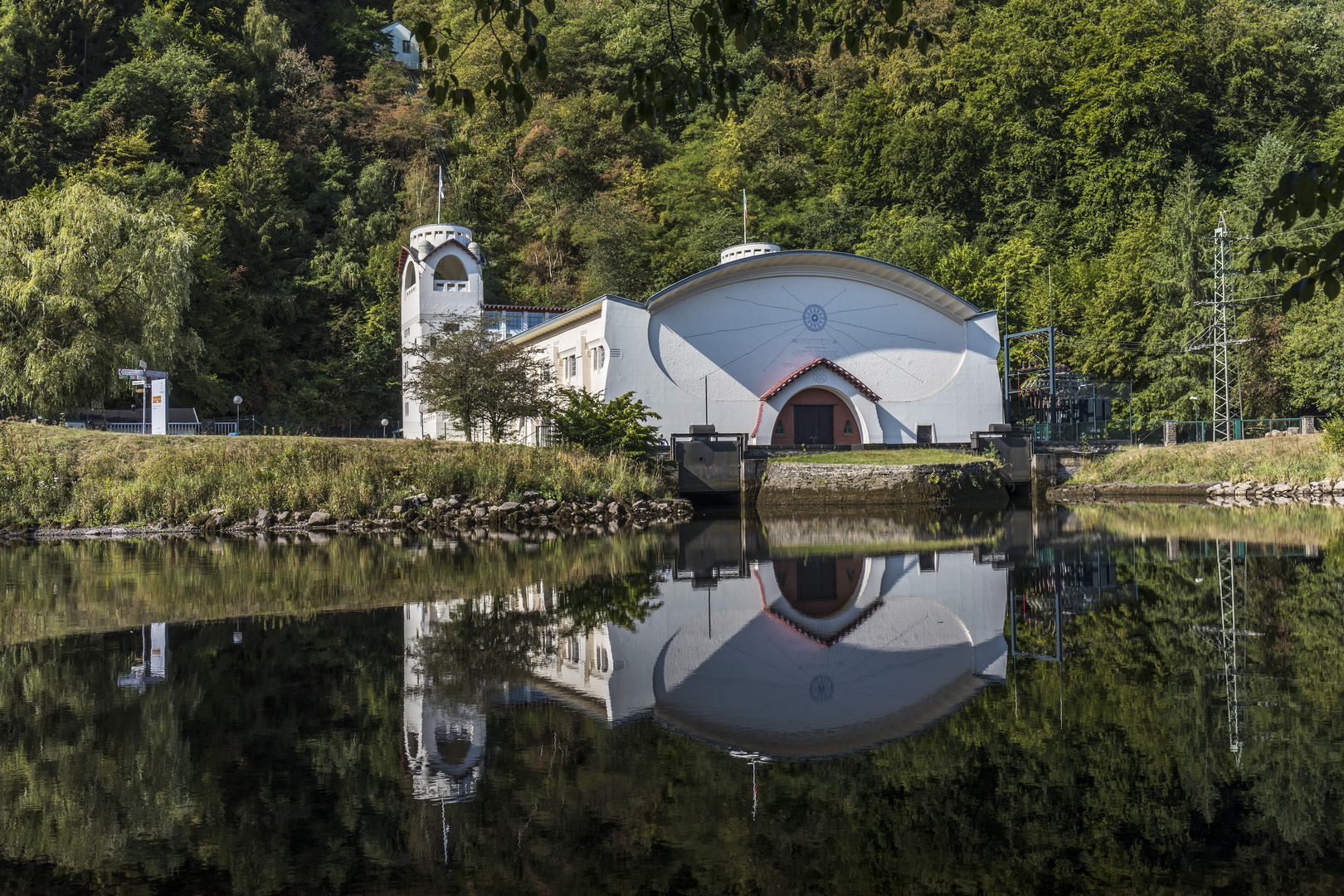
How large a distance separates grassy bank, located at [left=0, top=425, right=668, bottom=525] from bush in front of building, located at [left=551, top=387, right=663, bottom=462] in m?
3.27

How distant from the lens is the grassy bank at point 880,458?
31.1 metres

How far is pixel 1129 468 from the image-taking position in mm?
34250

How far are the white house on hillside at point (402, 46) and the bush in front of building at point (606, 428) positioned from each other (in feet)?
A: 202

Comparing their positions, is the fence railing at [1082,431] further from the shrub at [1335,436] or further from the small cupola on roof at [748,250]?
the small cupola on roof at [748,250]

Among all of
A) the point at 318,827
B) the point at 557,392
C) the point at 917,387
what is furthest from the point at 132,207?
the point at 318,827

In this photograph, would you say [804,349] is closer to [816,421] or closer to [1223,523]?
[816,421]

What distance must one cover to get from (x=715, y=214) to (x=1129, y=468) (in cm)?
2709

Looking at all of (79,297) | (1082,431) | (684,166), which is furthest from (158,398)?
(684,166)

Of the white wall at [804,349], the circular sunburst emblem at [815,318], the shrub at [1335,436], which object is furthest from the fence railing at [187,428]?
the shrub at [1335,436]

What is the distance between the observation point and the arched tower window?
43.3 metres

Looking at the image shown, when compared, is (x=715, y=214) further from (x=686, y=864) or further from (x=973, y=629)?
(x=686, y=864)

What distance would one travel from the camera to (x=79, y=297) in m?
34.8

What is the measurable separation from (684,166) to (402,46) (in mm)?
41024

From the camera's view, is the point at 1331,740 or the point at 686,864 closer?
the point at 686,864
